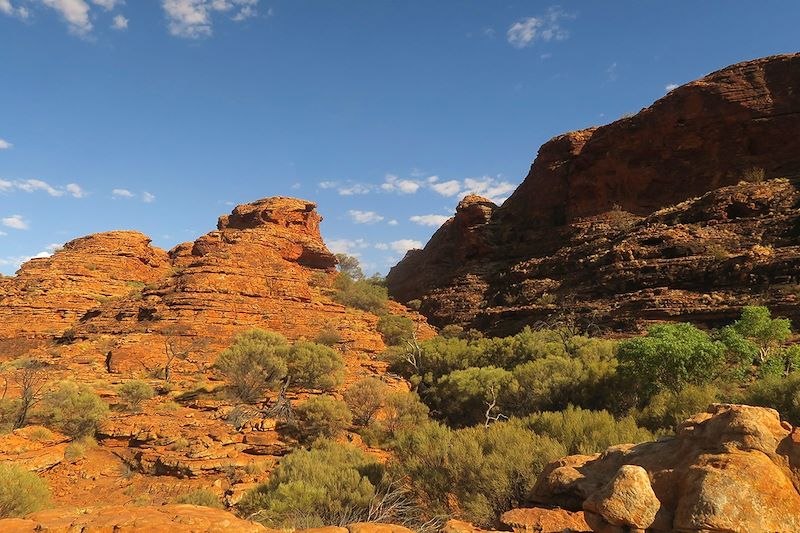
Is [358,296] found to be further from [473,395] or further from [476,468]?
[476,468]

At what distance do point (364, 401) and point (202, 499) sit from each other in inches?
254

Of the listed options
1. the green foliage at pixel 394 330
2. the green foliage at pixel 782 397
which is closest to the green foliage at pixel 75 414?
the green foliage at pixel 782 397

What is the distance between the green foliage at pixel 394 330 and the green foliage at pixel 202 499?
765 inches

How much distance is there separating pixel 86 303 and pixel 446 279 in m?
30.5

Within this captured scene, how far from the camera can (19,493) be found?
666 cm

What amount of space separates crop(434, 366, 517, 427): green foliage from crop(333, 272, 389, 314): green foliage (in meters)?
22.7

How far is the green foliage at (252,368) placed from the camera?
619 inches

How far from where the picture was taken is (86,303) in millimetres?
31719

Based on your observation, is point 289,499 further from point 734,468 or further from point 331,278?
point 331,278

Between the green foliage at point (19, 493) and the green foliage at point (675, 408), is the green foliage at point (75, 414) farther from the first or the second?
the green foliage at point (675, 408)

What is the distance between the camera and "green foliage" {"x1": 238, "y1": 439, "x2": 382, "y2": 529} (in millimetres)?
6410

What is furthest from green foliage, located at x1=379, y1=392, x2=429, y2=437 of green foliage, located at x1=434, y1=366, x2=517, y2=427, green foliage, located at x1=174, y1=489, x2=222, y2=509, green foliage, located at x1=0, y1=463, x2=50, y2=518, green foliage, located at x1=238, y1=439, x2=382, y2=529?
green foliage, located at x1=0, y1=463, x2=50, y2=518

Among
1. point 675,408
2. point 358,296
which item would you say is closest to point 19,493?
point 675,408

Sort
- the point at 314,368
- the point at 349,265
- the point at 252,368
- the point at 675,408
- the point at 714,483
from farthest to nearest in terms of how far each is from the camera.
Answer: the point at 349,265
the point at 314,368
the point at 252,368
the point at 675,408
the point at 714,483
